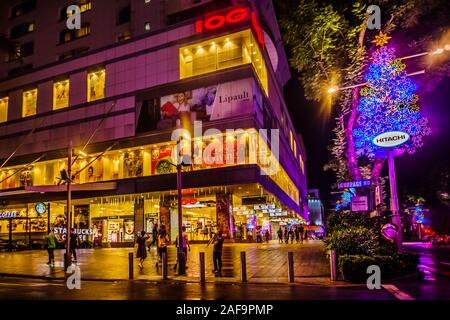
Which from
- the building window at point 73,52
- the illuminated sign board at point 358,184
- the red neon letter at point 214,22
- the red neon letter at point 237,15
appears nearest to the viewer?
the illuminated sign board at point 358,184

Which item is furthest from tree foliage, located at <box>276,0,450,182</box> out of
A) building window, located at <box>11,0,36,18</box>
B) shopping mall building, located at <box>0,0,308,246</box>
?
building window, located at <box>11,0,36,18</box>

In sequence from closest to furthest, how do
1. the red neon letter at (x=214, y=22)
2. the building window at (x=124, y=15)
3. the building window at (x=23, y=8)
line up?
the red neon letter at (x=214, y=22)
the building window at (x=124, y=15)
the building window at (x=23, y=8)

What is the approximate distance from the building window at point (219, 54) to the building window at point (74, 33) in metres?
16.7

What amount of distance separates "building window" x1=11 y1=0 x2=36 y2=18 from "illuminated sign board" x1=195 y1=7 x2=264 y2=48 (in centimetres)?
2900

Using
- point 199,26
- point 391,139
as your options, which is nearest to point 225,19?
point 199,26

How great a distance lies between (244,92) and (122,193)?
1476cm

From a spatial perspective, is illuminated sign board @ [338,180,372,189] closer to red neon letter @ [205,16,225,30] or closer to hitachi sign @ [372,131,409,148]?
hitachi sign @ [372,131,409,148]

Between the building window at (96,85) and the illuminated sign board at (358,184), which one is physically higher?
the building window at (96,85)

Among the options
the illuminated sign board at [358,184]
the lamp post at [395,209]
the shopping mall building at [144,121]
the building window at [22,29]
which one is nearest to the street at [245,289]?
the lamp post at [395,209]

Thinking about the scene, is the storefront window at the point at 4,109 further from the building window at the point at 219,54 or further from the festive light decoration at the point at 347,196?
the festive light decoration at the point at 347,196

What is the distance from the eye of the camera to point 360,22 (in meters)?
17.2

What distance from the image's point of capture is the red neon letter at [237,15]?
3522cm

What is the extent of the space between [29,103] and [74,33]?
9906 mm

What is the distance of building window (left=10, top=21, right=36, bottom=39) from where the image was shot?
173 feet
